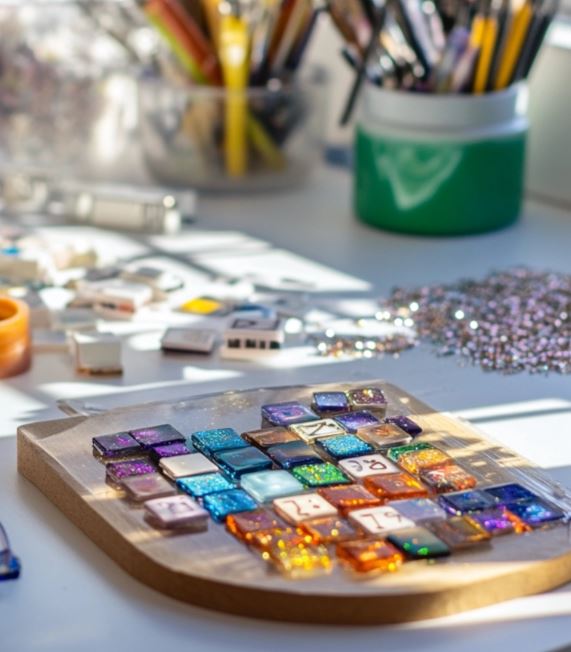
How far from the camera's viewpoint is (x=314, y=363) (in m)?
0.84

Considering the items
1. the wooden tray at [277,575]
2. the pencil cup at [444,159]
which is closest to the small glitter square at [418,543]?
the wooden tray at [277,575]

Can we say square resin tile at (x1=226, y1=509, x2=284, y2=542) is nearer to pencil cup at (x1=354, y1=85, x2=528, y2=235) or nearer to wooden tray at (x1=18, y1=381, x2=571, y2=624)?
wooden tray at (x1=18, y1=381, x2=571, y2=624)

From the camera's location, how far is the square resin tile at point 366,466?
65cm

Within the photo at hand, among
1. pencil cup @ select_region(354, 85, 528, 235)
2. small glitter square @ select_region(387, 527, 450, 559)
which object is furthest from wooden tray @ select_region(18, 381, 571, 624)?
pencil cup @ select_region(354, 85, 528, 235)

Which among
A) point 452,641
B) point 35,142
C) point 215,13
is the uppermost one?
point 215,13

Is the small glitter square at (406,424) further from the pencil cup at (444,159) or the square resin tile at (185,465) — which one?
the pencil cup at (444,159)

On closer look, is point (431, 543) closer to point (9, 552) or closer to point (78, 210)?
point (9, 552)

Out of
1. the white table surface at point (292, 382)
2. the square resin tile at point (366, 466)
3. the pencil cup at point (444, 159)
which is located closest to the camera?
the white table surface at point (292, 382)

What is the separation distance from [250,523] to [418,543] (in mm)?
74

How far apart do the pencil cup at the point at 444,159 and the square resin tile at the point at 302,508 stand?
0.54m

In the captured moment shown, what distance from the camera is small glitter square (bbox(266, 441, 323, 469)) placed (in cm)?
66

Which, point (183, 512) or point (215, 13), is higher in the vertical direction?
point (215, 13)

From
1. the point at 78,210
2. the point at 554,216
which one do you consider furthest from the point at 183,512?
the point at 554,216

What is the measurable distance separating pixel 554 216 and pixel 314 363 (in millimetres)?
434
